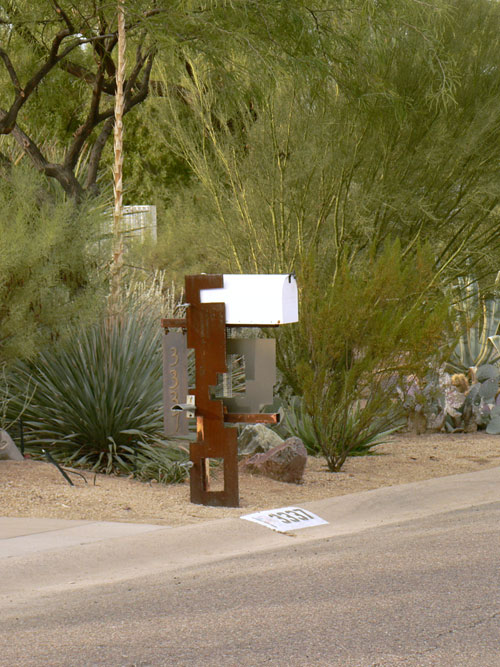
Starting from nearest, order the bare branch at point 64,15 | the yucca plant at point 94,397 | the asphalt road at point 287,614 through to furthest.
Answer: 1. the asphalt road at point 287,614
2. the yucca plant at point 94,397
3. the bare branch at point 64,15

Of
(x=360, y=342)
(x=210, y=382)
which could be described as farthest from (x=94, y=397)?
(x=360, y=342)

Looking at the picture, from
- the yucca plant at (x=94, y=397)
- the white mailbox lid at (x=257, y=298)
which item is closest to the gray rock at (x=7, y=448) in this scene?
the yucca plant at (x=94, y=397)

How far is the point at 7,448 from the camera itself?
1019 cm

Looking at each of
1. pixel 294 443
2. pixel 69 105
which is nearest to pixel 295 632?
pixel 294 443

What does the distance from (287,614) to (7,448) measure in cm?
533

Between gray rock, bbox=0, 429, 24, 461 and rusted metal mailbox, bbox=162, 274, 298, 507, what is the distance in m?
2.39

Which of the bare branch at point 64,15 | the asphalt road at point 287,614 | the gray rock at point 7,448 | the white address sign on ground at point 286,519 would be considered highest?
the bare branch at point 64,15

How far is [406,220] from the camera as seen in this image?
557 inches

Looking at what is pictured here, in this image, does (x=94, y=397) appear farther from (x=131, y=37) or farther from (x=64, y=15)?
(x=131, y=37)

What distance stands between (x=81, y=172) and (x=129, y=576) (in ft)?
40.3

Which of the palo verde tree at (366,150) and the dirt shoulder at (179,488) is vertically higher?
the palo verde tree at (366,150)

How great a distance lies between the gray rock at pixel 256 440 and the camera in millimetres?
11391

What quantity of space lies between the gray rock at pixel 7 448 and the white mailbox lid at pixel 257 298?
288 cm

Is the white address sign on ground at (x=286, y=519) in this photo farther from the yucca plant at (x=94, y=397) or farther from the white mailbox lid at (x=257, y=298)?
the yucca plant at (x=94, y=397)
